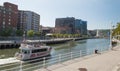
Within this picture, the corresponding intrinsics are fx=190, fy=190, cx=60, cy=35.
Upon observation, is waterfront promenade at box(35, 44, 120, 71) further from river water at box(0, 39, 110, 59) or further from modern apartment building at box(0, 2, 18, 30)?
modern apartment building at box(0, 2, 18, 30)

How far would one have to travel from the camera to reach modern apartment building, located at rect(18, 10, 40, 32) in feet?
473

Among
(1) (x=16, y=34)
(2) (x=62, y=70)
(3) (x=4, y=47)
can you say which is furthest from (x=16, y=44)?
(2) (x=62, y=70)

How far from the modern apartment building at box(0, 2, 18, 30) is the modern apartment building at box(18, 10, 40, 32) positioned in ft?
71.6

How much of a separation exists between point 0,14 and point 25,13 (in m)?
45.1

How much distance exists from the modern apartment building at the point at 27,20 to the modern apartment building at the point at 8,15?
21.8m

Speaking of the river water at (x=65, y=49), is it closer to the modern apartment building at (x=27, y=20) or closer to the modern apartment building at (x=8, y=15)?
the modern apartment building at (x=8, y=15)

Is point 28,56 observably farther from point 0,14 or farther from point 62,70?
point 0,14


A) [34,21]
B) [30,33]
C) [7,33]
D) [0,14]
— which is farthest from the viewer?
[34,21]

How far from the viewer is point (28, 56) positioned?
33812 millimetres

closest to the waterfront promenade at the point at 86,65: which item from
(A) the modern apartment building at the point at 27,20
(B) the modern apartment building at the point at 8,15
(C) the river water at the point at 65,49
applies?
(C) the river water at the point at 65,49

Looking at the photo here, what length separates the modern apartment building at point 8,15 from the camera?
107 meters

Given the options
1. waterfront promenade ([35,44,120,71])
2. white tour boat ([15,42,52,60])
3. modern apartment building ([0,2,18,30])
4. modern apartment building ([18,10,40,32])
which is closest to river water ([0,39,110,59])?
white tour boat ([15,42,52,60])

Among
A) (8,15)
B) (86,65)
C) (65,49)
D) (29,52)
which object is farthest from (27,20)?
(86,65)

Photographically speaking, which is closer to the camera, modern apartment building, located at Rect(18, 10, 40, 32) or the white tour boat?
the white tour boat
